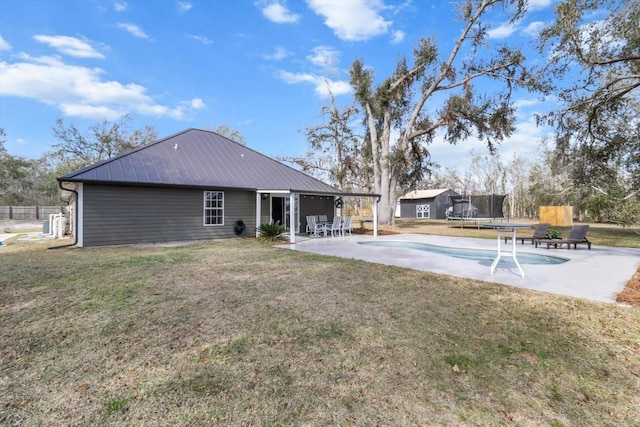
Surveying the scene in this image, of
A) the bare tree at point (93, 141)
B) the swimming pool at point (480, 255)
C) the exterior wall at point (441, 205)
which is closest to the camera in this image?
the swimming pool at point (480, 255)

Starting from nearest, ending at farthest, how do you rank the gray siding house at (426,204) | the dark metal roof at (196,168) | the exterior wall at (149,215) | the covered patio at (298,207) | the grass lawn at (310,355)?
the grass lawn at (310,355) → the exterior wall at (149,215) → the dark metal roof at (196,168) → the covered patio at (298,207) → the gray siding house at (426,204)

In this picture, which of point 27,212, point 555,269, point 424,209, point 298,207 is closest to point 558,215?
point 424,209

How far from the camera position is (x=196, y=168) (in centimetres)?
1273

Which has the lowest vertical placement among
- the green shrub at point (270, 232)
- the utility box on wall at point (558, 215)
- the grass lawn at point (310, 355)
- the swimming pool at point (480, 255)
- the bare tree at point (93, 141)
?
the grass lawn at point (310, 355)

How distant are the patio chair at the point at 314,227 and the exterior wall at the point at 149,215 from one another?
9.53 feet

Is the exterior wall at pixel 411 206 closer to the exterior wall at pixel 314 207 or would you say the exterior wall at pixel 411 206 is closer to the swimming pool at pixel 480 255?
the exterior wall at pixel 314 207

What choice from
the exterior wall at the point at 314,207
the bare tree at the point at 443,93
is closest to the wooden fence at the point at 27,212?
the exterior wall at the point at 314,207

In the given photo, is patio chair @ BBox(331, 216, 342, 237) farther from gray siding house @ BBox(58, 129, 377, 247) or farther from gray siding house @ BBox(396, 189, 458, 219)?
gray siding house @ BBox(396, 189, 458, 219)

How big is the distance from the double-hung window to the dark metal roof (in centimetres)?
48

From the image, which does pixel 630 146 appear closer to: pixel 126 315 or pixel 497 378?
pixel 497 378

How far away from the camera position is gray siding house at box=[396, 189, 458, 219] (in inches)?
1485

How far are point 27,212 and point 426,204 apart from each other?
41079 millimetres

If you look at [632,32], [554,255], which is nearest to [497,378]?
[554,255]

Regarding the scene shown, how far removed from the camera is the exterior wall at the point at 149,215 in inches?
393
